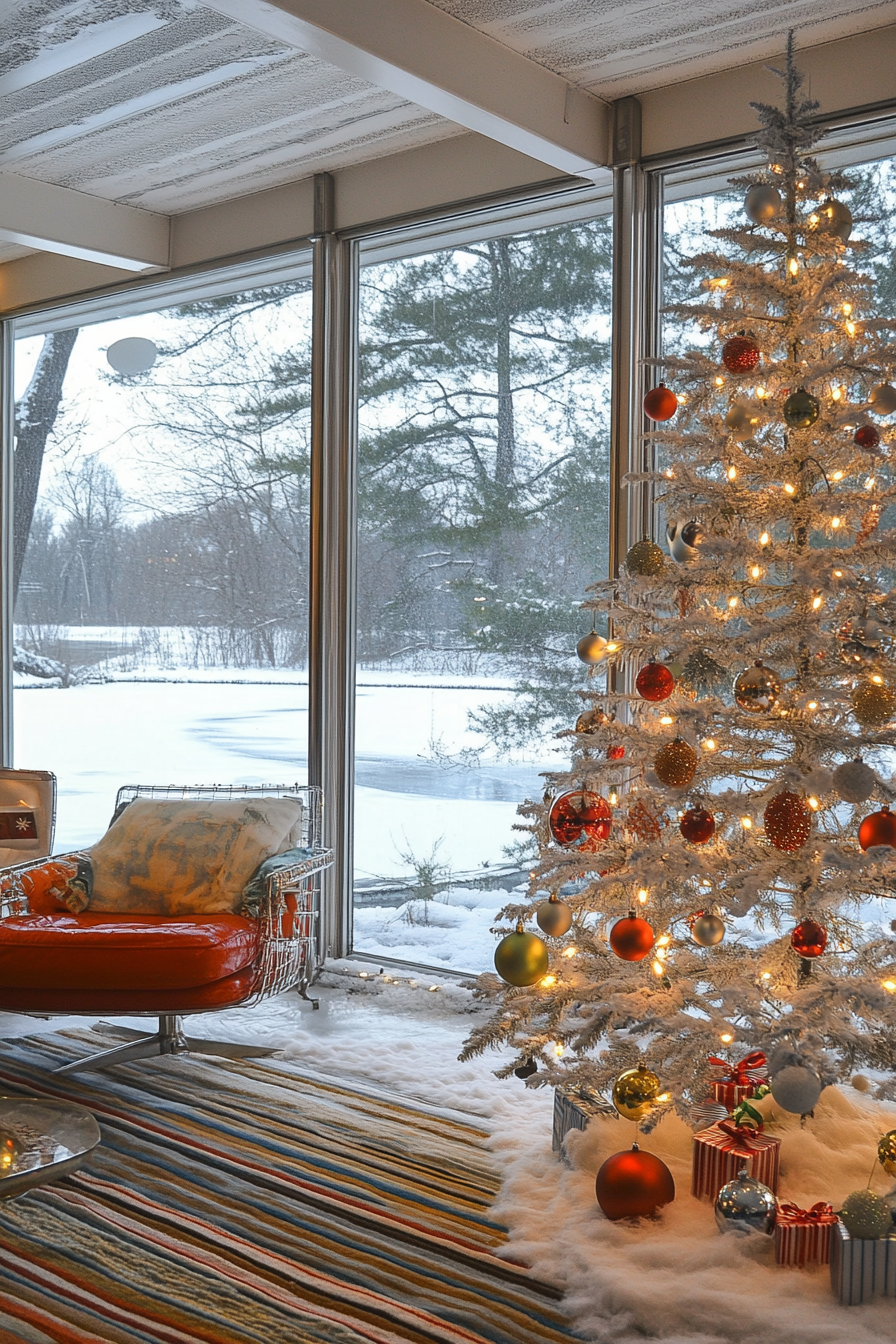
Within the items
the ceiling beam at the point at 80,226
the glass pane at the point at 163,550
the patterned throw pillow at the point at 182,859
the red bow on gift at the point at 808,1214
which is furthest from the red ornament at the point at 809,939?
the ceiling beam at the point at 80,226

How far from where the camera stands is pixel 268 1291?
2432mm

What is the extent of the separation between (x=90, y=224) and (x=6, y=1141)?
3.66 m

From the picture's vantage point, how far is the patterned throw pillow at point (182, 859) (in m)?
3.83

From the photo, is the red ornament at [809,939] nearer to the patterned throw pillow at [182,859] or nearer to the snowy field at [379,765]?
the snowy field at [379,765]

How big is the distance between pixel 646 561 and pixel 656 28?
1624 mm

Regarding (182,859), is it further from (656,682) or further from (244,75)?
(244,75)

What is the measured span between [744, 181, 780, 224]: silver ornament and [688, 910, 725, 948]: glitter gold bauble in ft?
5.41

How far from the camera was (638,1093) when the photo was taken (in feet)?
8.96

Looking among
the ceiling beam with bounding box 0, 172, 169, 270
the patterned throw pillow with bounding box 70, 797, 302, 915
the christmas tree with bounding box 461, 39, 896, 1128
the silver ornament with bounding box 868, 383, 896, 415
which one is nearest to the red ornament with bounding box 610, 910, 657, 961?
the christmas tree with bounding box 461, 39, 896, 1128

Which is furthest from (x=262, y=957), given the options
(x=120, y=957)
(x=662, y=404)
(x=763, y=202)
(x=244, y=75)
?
(x=244, y=75)

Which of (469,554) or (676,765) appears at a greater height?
(469,554)

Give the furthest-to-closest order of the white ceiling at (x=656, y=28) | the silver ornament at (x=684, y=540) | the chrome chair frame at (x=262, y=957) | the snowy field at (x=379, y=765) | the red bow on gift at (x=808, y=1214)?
the snowy field at (x=379, y=765) < the chrome chair frame at (x=262, y=957) < the white ceiling at (x=656, y=28) < the silver ornament at (x=684, y=540) < the red bow on gift at (x=808, y=1214)

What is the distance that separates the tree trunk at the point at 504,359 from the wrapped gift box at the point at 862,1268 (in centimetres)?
272

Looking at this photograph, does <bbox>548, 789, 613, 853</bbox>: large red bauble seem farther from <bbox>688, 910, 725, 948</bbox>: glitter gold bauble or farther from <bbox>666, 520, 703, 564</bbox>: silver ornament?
<bbox>666, 520, 703, 564</bbox>: silver ornament
